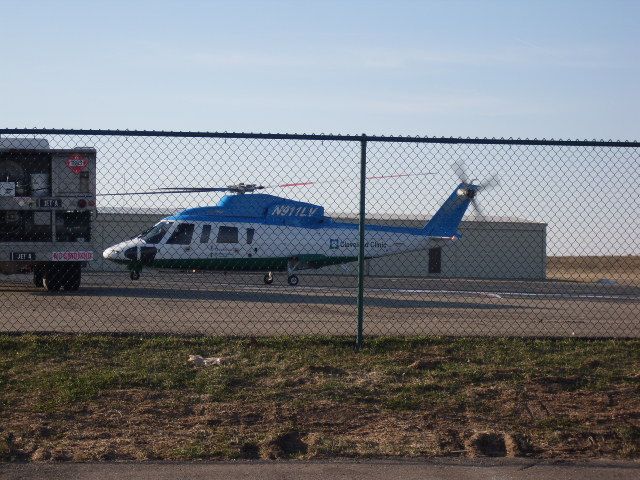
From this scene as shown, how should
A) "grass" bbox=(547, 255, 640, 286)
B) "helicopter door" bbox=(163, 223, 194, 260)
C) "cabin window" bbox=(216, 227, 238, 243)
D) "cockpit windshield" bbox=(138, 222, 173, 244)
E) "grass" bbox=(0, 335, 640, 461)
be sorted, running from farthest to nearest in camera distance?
"cabin window" bbox=(216, 227, 238, 243) → "helicopter door" bbox=(163, 223, 194, 260) → "cockpit windshield" bbox=(138, 222, 173, 244) → "grass" bbox=(547, 255, 640, 286) → "grass" bbox=(0, 335, 640, 461)

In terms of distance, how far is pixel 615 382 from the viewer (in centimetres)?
749

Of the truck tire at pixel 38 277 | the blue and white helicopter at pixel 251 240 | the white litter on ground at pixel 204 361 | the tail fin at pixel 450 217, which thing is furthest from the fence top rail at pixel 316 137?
the tail fin at pixel 450 217

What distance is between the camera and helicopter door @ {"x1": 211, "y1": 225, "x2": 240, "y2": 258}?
76.7 ft

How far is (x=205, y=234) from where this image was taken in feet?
76.4

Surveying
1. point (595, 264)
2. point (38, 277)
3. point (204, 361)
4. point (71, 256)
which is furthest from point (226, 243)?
point (204, 361)

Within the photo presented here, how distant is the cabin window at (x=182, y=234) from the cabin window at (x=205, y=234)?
339 millimetres

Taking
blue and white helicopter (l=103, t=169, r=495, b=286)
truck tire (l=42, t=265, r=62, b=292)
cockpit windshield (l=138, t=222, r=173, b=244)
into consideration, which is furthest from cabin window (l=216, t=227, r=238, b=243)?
truck tire (l=42, t=265, r=62, b=292)

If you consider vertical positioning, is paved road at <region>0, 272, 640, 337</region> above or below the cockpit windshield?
below

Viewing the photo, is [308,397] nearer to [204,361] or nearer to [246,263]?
[204,361]

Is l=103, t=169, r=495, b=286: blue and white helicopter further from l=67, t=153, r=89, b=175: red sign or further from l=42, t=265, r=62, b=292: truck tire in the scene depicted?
l=67, t=153, r=89, b=175: red sign

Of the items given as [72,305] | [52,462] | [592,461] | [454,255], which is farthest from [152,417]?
[454,255]

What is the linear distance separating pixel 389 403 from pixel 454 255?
93.2ft

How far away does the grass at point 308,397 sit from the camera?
596 cm

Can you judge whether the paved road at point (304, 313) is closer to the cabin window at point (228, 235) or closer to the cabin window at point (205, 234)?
the cabin window at point (205, 234)
